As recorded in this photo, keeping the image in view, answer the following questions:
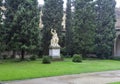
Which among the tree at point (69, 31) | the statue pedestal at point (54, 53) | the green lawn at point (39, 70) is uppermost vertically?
the tree at point (69, 31)

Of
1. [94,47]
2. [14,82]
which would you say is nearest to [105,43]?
[94,47]

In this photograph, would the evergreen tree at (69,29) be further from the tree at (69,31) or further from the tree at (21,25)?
the tree at (21,25)

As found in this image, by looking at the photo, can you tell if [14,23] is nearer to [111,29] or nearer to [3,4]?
[3,4]

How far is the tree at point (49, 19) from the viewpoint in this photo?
117 feet

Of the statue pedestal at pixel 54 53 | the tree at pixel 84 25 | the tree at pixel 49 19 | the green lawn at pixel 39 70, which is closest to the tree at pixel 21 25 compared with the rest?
the statue pedestal at pixel 54 53

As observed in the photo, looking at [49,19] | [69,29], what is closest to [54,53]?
[49,19]

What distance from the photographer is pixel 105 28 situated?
112 ft

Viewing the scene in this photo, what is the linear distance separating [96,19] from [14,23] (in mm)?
11886

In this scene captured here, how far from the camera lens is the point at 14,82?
1291 centimetres

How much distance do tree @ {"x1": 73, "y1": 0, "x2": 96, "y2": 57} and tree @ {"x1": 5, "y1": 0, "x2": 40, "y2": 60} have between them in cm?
706

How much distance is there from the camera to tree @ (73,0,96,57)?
3300 centimetres

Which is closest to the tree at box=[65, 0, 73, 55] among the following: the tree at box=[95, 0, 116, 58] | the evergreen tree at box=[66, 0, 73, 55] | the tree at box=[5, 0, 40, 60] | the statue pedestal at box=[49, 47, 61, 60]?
the evergreen tree at box=[66, 0, 73, 55]

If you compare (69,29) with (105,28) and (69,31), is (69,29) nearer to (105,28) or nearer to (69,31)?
(69,31)

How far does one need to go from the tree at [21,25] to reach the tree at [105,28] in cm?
948
